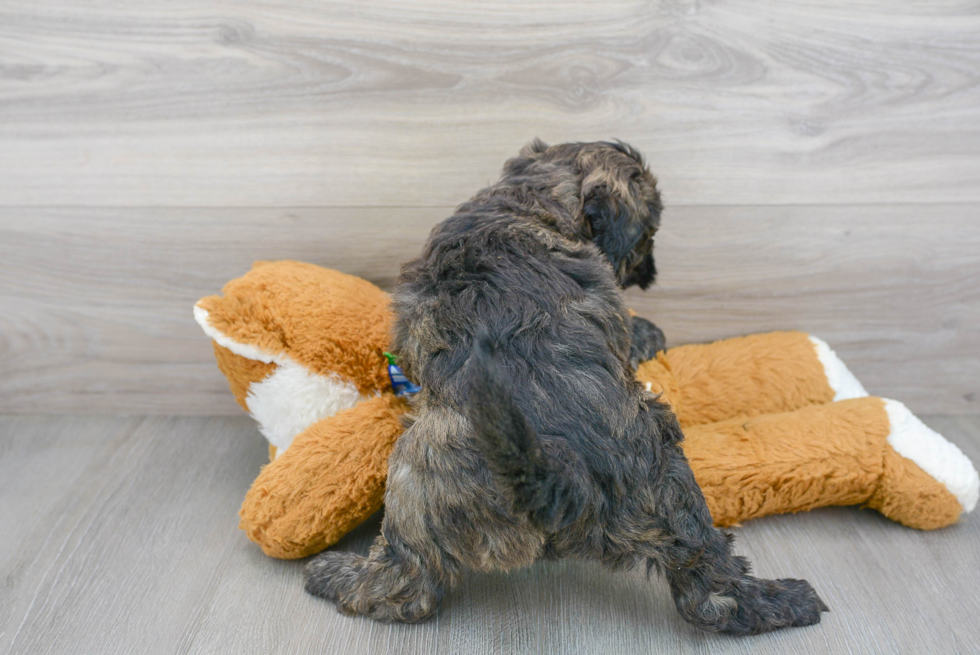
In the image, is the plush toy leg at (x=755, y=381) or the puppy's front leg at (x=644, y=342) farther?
the plush toy leg at (x=755, y=381)

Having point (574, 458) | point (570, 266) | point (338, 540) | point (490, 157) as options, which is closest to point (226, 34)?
point (490, 157)

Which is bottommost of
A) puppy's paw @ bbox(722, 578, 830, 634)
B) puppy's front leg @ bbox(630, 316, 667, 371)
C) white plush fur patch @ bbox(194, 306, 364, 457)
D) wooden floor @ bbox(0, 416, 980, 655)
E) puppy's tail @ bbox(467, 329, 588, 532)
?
wooden floor @ bbox(0, 416, 980, 655)

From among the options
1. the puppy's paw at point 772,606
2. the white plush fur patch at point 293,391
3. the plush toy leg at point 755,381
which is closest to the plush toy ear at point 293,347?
the white plush fur patch at point 293,391

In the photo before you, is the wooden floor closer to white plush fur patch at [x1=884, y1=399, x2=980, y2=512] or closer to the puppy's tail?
white plush fur patch at [x1=884, y1=399, x2=980, y2=512]

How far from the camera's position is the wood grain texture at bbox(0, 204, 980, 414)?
2.14m

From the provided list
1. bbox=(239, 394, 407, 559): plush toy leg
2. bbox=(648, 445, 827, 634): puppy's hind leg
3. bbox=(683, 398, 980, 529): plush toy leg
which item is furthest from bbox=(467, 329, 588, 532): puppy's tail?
bbox=(683, 398, 980, 529): plush toy leg

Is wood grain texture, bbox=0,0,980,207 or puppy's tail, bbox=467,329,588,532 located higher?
wood grain texture, bbox=0,0,980,207

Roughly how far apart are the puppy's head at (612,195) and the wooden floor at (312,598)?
756mm

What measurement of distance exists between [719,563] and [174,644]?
1.12 meters

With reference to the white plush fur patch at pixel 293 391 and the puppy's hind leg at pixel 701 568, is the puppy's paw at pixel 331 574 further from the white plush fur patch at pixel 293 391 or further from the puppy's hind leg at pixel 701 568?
the puppy's hind leg at pixel 701 568

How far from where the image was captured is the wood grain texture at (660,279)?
2.14 meters

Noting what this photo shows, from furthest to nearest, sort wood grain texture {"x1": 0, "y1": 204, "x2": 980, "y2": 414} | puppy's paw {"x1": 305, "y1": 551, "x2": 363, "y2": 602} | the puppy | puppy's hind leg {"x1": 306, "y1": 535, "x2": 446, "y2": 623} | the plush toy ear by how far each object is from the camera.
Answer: wood grain texture {"x1": 0, "y1": 204, "x2": 980, "y2": 414}, the plush toy ear, puppy's paw {"x1": 305, "y1": 551, "x2": 363, "y2": 602}, puppy's hind leg {"x1": 306, "y1": 535, "x2": 446, "y2": 623}, the puppy

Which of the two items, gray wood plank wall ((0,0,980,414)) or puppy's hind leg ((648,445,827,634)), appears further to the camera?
gray wood plank wall ((0,0,980,414))

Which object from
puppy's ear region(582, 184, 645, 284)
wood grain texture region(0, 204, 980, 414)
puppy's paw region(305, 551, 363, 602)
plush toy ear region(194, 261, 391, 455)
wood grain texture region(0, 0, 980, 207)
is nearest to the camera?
puppy's paw region(305, 551, 363, 602)
